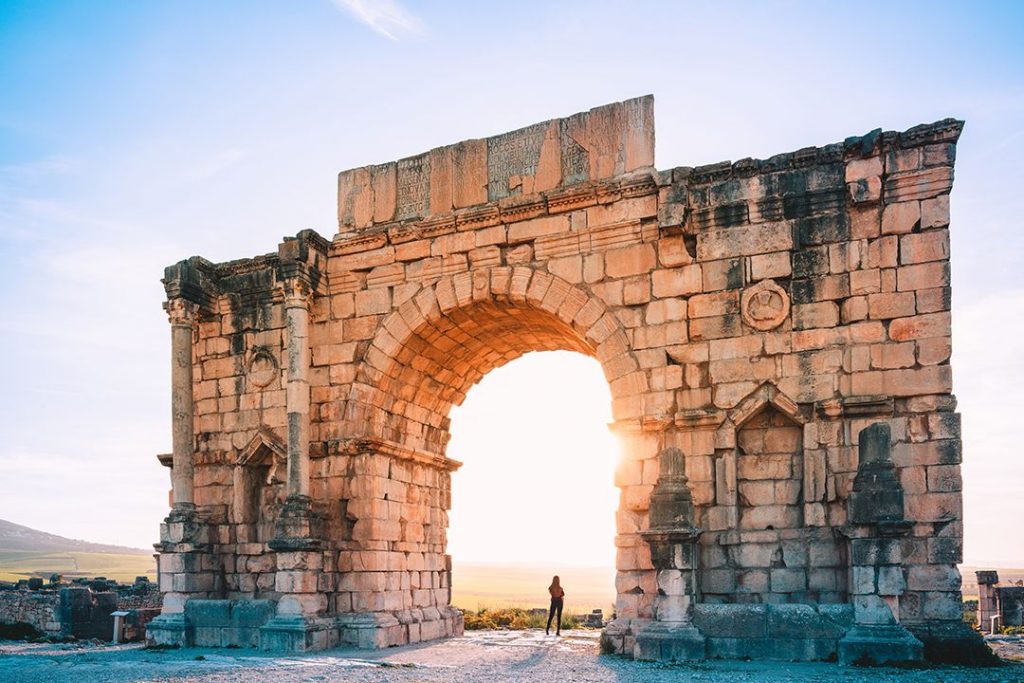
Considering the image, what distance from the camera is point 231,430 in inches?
555

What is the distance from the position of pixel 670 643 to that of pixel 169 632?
6926mm

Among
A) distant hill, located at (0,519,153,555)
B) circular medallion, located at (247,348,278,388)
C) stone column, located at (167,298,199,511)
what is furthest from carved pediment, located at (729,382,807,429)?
distant hill, located at (0,519,153,555)

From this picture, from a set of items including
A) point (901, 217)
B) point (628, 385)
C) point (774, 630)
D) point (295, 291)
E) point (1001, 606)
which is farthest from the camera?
point (1001, 606)

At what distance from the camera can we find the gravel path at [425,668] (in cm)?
905

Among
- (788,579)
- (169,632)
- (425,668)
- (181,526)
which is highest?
(181,526)

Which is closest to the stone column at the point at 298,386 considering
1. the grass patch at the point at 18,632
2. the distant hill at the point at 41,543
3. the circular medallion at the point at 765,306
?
the circular medallion at the point at 765,306

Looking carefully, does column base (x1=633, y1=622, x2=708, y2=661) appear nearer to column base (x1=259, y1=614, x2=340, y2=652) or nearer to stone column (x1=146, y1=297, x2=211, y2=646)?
column base (x1=259, y1=614, x2=340, y2=652)

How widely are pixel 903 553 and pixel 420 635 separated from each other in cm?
675

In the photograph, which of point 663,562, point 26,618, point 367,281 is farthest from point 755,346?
point 26,618

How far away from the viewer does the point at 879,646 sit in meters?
9.68

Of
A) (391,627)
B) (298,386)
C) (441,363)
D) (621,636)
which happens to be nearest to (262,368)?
(298,386)

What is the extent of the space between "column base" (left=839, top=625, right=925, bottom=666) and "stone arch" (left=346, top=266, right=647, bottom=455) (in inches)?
142

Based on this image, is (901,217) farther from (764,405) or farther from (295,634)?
(295,634)

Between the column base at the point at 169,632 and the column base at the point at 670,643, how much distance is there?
6290 mm
